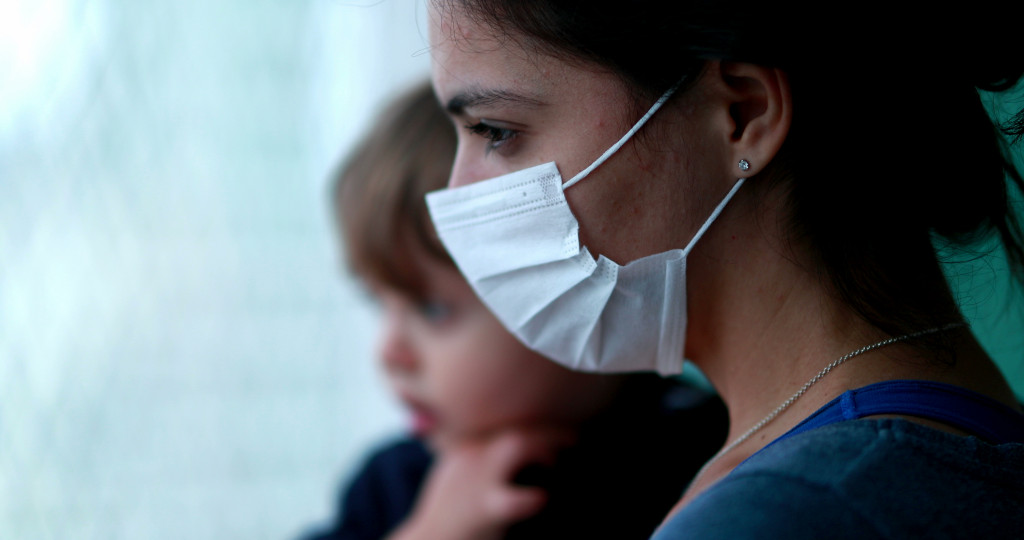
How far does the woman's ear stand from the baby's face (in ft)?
2.05

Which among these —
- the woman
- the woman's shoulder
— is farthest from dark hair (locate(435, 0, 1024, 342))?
the woman's shoulder

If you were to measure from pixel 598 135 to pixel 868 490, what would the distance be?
0.39m

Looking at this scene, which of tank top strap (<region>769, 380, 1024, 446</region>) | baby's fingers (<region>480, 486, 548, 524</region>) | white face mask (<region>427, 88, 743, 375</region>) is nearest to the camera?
tank top strap (<region>769, 380, 1024, 446</region>)

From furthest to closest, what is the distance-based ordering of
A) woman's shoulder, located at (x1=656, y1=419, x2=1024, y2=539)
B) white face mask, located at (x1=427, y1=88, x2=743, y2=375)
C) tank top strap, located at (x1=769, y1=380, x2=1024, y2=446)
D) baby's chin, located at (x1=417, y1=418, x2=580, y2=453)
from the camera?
1. baby's chin, located at (x1=417, y1=418, x2=580, y2=453)
2. white face mask, located at (x1=427, y1=88, x2=743, y2=375)
3. tank top strap, located at (x1=769, y1=380, x2=1024, y2=446)
4. woman's shoulder, located at (x1=656, y1=419, x2=1024, y2=539)

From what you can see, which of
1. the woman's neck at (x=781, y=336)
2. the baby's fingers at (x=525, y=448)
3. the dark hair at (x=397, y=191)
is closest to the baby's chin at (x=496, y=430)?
the baby's fingers at (x=525, y=448)

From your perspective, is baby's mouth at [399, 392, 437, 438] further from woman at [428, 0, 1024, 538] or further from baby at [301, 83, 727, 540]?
woman at [428, 0, 1024, 538]

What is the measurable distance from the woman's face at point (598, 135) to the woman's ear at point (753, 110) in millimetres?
24

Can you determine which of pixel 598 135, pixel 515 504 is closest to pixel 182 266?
pixel 515 504

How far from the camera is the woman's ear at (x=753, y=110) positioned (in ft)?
2.44

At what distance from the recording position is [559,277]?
860 millimetres

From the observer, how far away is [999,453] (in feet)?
2.17

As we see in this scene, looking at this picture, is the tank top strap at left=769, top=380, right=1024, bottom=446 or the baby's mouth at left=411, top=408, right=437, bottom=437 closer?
the tank top strap at left=769, top=380, right=1024, bottom=446

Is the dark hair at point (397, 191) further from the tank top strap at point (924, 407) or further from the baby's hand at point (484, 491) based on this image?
the tank top strap at point (924, 407)

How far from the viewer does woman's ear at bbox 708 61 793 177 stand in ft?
2.44
